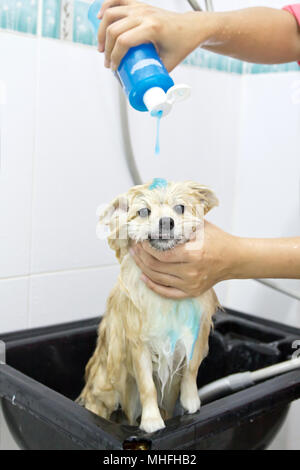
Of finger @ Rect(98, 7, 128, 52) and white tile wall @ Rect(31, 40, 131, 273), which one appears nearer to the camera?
finger @ Rect(98, 7, 128, 52)

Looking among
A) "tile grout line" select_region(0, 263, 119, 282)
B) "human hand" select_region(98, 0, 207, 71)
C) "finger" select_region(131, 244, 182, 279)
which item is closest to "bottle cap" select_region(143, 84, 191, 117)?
"human hand" select_region(98, 0, 207, 71)

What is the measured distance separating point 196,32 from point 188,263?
1.33 feet

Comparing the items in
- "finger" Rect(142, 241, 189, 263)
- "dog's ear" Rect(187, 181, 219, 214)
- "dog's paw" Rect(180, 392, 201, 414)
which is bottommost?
"dog's paw" Rect(180, 392, 201, 414)

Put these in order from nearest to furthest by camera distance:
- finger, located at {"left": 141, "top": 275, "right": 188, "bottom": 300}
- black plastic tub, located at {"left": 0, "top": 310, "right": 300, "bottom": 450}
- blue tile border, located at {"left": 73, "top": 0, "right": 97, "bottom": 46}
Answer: black plastic tub, located at {"left": 0, "top": 310, "right": 300, "bottom": 450}, finger, located at {"left": 141, "top": 275, "right": 188, "bottom": 300}, blue tile border, located at {"left": 73, "top": 0, "right": 97, "bottom": 46}

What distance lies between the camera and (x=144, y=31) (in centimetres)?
79

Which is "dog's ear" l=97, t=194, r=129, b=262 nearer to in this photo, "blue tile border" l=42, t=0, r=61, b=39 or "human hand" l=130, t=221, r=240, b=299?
"human hand" l=130, t=221, r=240, b=299

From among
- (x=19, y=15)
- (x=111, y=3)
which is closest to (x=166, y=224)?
(x=111, y=3)

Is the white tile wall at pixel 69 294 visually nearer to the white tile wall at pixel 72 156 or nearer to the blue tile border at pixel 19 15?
the white tile wall at pixel 72 156

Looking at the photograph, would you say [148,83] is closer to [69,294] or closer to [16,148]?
[16,148]

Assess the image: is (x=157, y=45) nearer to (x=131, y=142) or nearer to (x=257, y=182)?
(x=131, y=142)

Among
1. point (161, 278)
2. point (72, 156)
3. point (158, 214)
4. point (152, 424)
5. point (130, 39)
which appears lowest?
point (152, 424)

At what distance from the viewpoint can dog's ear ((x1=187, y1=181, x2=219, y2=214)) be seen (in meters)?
0.83

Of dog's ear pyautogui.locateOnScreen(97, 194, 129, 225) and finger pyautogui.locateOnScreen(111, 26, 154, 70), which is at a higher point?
finger pyautogui.locateOnScreen(111, 26, 154, 70)

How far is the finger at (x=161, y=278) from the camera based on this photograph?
31.5 inches
